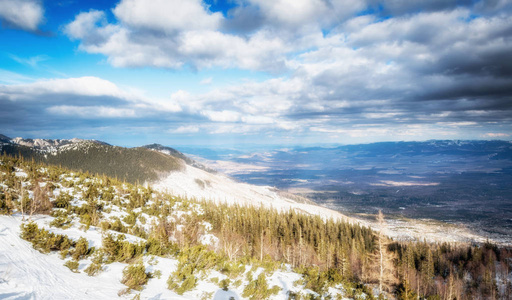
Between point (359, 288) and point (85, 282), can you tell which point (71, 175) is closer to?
point (85, 282)

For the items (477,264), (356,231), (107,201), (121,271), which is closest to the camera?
(121,271)

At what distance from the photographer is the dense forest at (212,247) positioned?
16.0m

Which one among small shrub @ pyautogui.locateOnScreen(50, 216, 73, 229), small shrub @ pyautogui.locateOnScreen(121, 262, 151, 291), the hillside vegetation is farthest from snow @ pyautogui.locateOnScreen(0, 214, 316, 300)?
the hillside vegetation

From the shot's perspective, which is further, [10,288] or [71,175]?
[71,175]

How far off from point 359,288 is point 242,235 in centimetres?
4353

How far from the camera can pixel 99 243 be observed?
684 inches

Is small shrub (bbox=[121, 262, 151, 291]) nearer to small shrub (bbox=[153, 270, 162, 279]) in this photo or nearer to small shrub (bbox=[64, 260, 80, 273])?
small shrub (bbox=[153, 270, 162, 279])

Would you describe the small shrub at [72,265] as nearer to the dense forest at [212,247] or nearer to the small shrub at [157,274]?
the dense forest at [212,247]

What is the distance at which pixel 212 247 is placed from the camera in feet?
147

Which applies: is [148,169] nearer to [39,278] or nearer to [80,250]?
[80,250]

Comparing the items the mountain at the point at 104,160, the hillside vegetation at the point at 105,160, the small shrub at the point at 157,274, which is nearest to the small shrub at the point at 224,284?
the small shrub at the point at 157,274

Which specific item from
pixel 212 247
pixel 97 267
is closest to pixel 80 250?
pixel 97 267

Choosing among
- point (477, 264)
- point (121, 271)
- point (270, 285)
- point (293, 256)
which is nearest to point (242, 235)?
point (293, 256)

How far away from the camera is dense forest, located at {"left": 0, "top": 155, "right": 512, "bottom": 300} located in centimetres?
1595
